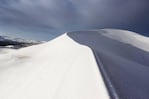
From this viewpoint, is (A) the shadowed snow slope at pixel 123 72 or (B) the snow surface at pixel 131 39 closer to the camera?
(A) the shadowed snow slope at pixel 123 72

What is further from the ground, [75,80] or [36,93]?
[75,80]

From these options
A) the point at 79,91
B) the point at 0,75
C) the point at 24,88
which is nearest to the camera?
the point at 79,91

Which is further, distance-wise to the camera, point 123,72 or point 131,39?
point 131,39

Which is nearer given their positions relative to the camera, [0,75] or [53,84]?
[53,84]

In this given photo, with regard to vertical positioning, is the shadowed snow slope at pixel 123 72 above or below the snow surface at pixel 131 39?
below

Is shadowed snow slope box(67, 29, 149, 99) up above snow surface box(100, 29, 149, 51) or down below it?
below

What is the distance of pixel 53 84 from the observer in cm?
391

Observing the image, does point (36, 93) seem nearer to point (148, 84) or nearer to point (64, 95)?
point (64, 95)

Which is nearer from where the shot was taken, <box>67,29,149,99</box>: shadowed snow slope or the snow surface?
<box>67,29,149,99</box>: shadowed snow slope

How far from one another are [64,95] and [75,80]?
24.8 inches

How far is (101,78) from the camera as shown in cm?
334

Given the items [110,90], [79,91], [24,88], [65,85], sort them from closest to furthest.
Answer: [110,90]
[79,91]
[65,85]
[24,88]

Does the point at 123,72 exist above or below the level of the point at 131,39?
below

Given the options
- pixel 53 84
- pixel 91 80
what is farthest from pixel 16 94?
pixel 91 80
